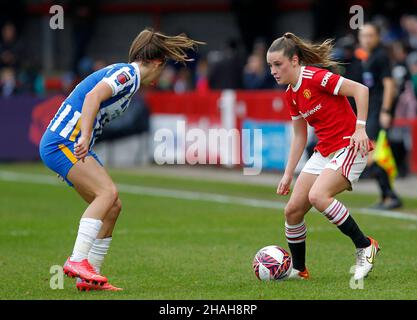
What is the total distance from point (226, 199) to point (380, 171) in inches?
106

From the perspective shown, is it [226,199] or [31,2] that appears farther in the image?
[31,2]

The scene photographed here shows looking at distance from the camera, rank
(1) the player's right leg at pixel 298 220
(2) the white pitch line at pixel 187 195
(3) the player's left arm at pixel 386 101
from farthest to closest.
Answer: (3) the player's left arm at pixel 386 101, (2) the white pitch line at pixel 187 195, (1) the player's right leg at pixel 298 220

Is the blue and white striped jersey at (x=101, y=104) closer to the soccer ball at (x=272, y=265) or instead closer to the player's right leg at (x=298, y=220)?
the player's right leg at (x=298, y=220)

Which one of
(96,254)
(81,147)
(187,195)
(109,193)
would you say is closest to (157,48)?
(81,147)

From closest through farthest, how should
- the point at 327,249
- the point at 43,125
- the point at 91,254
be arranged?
the point at 91,254, the point at 327,249, the point at 43,125

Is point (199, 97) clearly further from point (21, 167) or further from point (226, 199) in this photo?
point (226, 199)

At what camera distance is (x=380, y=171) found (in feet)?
46.8

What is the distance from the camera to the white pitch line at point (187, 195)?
543 inches

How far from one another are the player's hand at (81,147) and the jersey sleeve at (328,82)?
1940 mm

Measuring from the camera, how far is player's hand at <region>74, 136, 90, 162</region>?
7988 mm

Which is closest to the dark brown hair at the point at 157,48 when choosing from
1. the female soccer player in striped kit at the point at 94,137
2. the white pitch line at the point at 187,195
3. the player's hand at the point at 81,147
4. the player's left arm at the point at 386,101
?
the female soccer player in striped kit at the point at 94,137

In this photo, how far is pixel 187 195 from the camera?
16.7m

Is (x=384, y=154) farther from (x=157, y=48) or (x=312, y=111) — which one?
(x=157, y=48)
